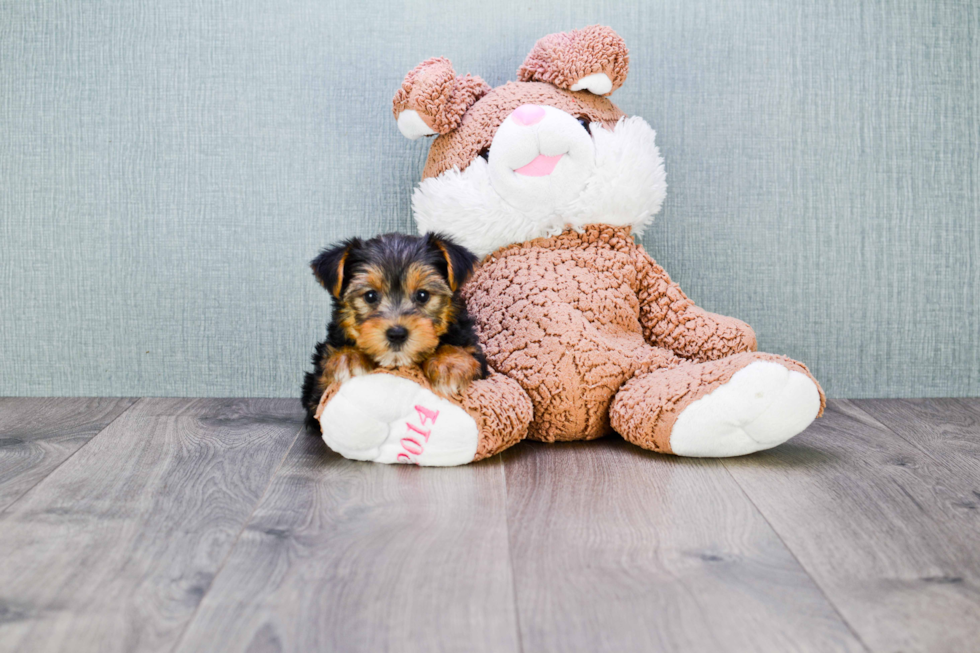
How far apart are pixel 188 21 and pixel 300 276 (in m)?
0.87

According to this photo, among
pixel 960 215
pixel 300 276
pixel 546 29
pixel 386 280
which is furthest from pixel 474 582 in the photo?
pixel 960 215

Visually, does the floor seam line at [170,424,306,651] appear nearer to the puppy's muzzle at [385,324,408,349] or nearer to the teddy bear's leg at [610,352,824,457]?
the puppy's muzzle at [385,324,408,349]

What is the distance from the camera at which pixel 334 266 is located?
1.78m

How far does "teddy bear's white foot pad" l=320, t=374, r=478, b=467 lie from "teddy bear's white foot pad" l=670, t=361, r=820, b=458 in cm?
52

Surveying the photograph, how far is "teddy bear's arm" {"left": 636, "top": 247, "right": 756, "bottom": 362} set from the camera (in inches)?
82.2

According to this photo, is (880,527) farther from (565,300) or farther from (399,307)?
(399,307)

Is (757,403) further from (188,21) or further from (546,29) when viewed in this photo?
(188,21)

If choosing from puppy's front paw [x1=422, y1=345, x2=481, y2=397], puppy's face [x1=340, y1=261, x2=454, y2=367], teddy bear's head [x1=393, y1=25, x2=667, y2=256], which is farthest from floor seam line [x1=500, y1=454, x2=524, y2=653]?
teddy bear's head [x1=393, y1=25, x2=667, y2=256]

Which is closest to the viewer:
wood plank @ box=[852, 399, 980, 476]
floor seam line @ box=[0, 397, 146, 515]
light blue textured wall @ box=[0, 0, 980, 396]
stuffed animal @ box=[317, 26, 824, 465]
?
floor seam line @ box=[0, 397, 146, 515]

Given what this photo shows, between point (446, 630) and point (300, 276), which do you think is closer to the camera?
point (446, 630)

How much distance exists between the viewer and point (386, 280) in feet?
5.78

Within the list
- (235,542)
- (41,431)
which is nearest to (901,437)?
(235,542)

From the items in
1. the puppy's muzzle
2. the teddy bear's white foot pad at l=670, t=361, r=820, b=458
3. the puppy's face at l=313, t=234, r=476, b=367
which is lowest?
the teddy bear's white foot pad at l=670, t=361, r=820, b=458

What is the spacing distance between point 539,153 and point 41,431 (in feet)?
5.18
